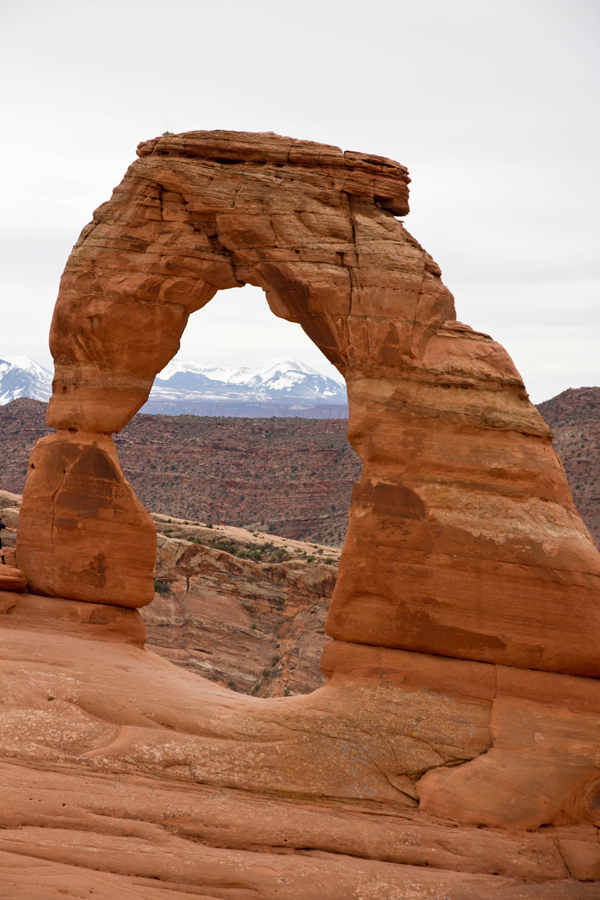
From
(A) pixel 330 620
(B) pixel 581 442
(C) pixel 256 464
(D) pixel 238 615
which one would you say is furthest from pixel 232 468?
(A) pixel 330 620

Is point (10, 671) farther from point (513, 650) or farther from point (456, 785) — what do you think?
point (513, 650)

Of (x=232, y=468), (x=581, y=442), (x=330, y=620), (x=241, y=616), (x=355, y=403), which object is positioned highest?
(x=581, y=442)

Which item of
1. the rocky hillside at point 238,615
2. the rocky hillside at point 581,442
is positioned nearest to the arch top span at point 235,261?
the rocky hillside at point 238,615

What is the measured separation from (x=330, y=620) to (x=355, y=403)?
4092 millimetres

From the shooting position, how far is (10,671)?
45.6 feet

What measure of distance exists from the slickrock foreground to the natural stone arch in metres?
0.05

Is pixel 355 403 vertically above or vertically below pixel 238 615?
above

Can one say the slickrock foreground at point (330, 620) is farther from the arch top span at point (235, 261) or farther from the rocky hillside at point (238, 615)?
the rocky hillside at point (238, 615)

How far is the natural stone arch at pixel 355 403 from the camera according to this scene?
Result: 14211mm

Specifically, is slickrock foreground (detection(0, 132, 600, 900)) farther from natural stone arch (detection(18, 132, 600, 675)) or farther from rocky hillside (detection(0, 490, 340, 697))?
rocky hillside (detection(0, 490, 340, 697))

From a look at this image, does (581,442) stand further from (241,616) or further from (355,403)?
(355,403)

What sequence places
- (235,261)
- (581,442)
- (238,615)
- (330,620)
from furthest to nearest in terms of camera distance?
(581,442) → (238,615) → (235,261) → (330,620)

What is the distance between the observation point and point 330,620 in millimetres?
14867

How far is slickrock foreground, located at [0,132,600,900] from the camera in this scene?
11.1 meters
